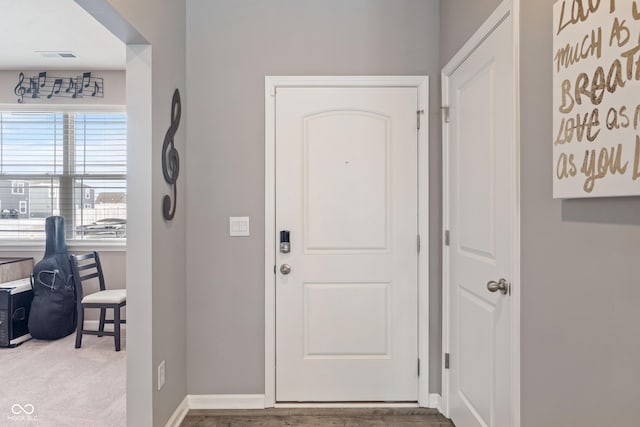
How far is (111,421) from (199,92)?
6.71 ft

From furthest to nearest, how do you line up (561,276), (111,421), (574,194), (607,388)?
(111,421) → (561,276) → (574,194) → (607,388)

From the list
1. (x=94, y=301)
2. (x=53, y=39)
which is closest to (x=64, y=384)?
(x=94, y=301)

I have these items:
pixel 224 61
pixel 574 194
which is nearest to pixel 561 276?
pixel 574 194

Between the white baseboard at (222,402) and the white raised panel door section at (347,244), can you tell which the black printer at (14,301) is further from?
the white raised panel door section at (347,244)

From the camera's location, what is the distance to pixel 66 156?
160 inches

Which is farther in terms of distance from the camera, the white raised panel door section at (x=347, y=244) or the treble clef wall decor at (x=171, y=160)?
the white raised panel door section at (x=347, y=244)

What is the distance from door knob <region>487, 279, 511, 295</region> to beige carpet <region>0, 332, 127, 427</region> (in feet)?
7.20

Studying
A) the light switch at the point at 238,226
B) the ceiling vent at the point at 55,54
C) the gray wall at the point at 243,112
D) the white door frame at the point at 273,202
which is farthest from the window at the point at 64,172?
the white door frame at the point at 273,202

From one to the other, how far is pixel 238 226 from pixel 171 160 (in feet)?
1.83

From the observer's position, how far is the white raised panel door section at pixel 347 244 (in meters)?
2.42

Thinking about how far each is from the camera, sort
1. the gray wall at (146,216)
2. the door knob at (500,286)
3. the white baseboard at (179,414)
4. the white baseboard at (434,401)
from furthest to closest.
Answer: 1. the white baseboard at (434,401)
2. the white baseboard at (179,414)
3. the gray wall at (146,216)
4. the door knob at (500,286)

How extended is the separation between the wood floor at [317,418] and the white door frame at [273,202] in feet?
0.32

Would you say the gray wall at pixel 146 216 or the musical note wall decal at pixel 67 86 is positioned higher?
the musical note wall decal at pixel 67 86

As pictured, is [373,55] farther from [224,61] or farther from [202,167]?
[202,167]
